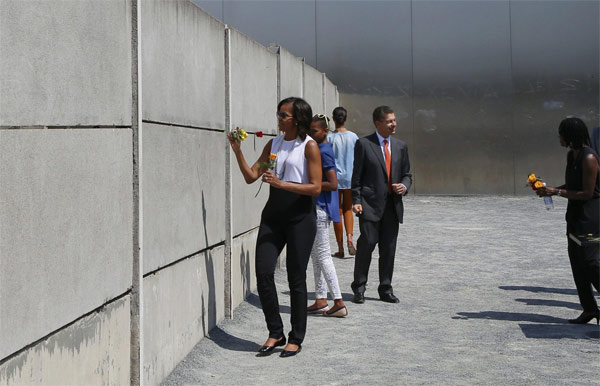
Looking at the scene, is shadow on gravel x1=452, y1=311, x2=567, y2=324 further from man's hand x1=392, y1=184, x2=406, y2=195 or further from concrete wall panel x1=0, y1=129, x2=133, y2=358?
concrete wall panel x1=0, y1=129, x2=133, y2=358

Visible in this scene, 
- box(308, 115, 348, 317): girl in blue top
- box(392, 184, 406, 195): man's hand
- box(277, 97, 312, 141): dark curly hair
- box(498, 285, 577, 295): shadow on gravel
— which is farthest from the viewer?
box(498, 285, 577, 295): shadow on gravel

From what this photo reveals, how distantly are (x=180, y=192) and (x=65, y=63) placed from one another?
2428mm

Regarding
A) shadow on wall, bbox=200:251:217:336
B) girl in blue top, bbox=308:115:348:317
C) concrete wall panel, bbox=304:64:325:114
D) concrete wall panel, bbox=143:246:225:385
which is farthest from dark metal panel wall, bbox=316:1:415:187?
shadow on wall, bbox=200:251:217:336

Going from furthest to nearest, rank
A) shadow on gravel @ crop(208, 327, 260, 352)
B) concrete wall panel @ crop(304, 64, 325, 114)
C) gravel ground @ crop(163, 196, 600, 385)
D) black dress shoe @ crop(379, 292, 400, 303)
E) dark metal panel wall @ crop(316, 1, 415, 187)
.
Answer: dark metal panel wall @ crop(316, 1, 415, 187) → concrete wall panel @ crop(304, 64, 325, 114) → black dress shoe @ crop(379, 292, 400, 303) → shadow on gravel @ crop(208, 327, 260, 352) → gravel ground @ crop(163, 196, 600, 385)

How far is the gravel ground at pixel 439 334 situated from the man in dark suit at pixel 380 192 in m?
0.41

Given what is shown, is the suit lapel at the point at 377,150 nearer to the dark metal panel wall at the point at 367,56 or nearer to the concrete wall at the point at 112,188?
the concrete wall at the point at 112,188

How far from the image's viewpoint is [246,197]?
30.3ft

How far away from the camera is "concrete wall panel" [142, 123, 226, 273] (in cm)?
569

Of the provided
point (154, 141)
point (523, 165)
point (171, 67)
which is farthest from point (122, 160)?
point (523, 165)

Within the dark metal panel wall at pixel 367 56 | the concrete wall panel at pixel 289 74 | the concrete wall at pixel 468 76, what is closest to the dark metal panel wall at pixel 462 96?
the concrete wall at pixel 468 76

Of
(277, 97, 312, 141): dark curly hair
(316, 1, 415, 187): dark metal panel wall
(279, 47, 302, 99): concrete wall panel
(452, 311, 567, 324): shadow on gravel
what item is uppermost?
(316, 1, 415, 187): dark metal panel wall

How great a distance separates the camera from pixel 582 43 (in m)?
24.1

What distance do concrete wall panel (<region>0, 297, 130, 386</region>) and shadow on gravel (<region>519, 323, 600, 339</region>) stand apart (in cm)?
367

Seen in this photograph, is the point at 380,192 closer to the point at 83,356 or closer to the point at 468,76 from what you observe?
the point at 83,356
